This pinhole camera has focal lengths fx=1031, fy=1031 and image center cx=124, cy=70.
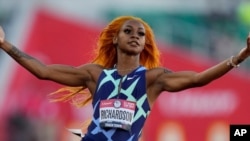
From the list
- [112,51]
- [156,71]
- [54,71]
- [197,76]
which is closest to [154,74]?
[156,71]

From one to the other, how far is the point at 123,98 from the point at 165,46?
6.41 metres

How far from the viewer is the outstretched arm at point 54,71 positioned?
7371 mm

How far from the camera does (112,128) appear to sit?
7.09 metres

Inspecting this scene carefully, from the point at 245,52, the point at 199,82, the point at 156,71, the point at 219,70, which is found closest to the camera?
the point at 245,52

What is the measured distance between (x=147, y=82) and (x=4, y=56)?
20.1 feet

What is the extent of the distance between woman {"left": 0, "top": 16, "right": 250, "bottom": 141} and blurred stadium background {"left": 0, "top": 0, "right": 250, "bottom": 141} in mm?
5430

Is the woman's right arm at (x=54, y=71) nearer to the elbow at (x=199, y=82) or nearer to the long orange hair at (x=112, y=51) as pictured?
the long orange hair at (x=112, y=51)

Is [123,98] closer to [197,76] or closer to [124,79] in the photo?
[124,79]

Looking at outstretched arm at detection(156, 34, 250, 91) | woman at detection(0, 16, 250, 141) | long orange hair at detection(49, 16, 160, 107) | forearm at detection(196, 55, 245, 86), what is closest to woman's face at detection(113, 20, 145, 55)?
woman at detection(0, 16, 250, 141)

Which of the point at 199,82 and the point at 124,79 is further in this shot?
the point at 124,79

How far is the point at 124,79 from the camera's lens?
722 centimetres

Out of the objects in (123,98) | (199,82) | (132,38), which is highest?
(132,38)

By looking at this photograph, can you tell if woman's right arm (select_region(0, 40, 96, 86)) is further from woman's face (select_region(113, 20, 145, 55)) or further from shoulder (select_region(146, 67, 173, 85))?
shoulder (select_region(146, 67, 173, 85))

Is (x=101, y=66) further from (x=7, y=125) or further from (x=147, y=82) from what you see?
(x=7, y=125)
